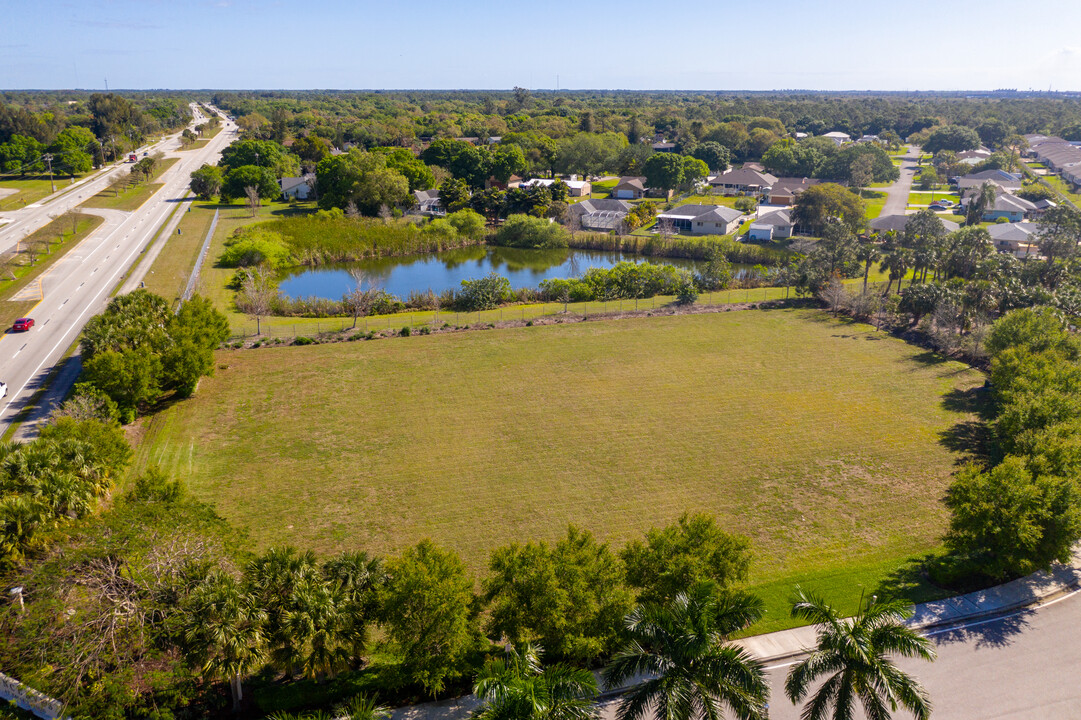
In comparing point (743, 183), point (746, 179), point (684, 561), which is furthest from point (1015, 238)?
point (684, 561)

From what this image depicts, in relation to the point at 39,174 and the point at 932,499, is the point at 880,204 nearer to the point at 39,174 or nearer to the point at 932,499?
the point at 932,499

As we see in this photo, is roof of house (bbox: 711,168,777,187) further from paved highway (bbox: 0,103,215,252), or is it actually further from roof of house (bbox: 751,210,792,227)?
paved highway (bbox: 0,103,215,252)

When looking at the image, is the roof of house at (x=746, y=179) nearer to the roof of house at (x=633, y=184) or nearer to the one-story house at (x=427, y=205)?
the roof of house at (x=633, y=184)

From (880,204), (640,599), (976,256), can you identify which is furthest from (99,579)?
(880,204)

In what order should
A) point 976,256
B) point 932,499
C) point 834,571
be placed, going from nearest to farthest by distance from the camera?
point 834,571 → point 932,499 → point 976,256

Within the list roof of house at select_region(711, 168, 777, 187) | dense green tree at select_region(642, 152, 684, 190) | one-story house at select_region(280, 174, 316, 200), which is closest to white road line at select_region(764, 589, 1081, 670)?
dense green tree at select_region(642, 152, 684, 190)

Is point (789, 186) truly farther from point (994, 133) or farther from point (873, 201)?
point (994, 133)
